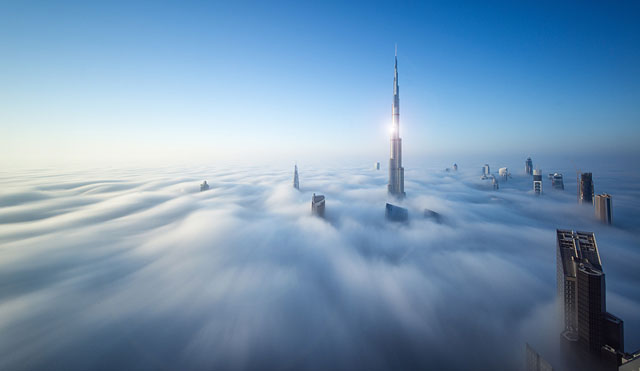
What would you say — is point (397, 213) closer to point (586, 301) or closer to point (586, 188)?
point (586, 301)

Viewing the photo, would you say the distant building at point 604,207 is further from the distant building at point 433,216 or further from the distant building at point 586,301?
the distant building at point 586,301

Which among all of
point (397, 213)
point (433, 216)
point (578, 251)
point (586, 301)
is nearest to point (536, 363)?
point (586, 301)

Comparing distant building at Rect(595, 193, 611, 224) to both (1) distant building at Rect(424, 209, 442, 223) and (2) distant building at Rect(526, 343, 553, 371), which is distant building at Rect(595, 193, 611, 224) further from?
(2) distant building at Rect(526, 343, 553, 371)

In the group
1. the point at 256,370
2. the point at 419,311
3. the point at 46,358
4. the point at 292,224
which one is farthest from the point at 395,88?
the point at 46,358

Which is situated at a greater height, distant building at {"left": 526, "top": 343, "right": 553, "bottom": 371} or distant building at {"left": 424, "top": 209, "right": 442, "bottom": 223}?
distant building at {"left": 424, "top": 209, "right": 442, "bottom": 223}

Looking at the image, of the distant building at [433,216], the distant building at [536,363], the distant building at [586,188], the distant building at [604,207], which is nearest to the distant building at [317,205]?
the distant building at [433,216]

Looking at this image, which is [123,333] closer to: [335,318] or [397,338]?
[335,318]

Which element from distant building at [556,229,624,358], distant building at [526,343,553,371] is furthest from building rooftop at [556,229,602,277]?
distant building at [526,343,553,371]
